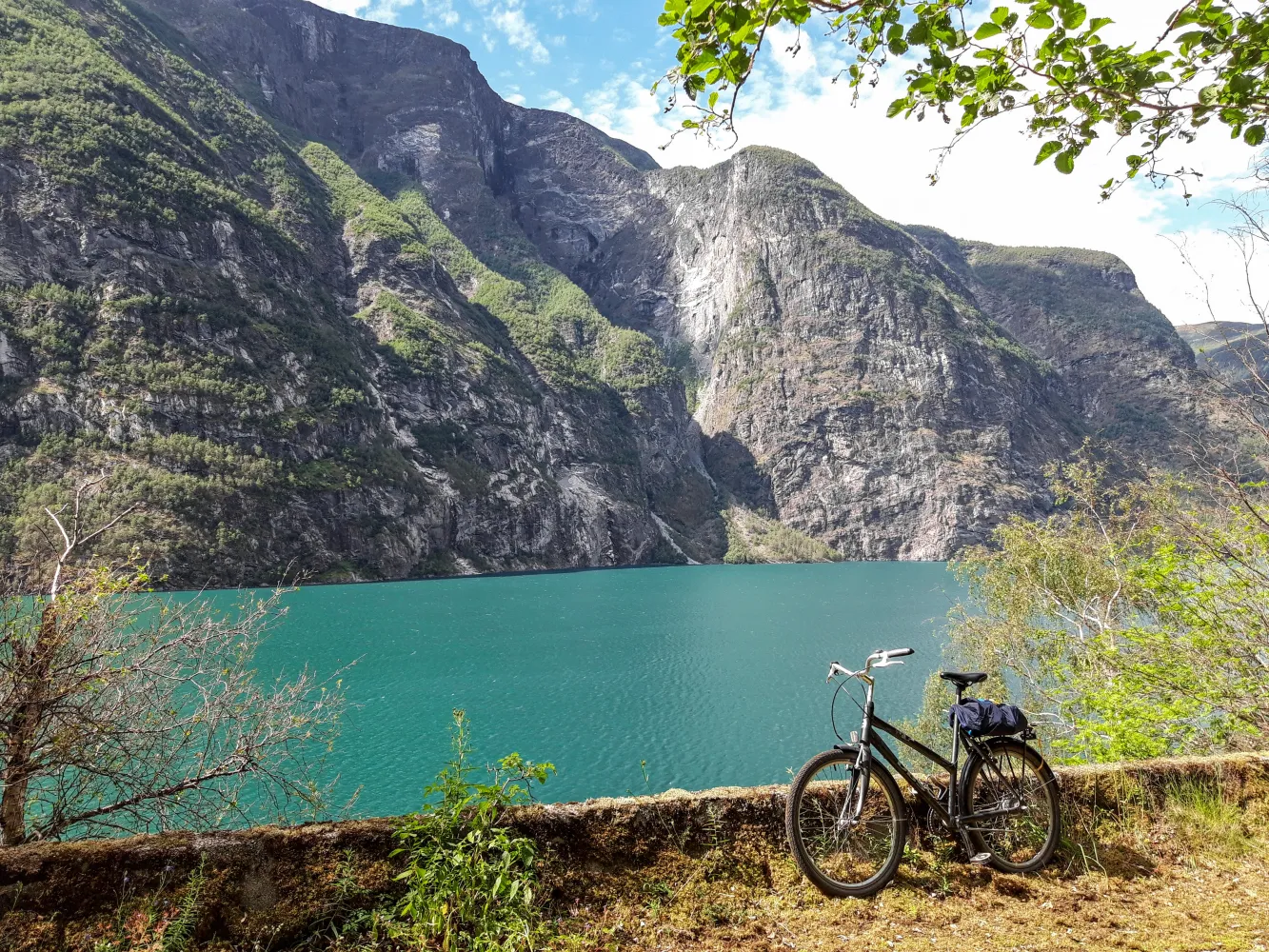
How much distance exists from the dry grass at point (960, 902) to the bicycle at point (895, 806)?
0.17 meters

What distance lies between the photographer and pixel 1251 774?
5.77 metres

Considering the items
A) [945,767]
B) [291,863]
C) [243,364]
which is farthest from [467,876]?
[243,364]

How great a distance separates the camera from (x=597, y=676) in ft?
146

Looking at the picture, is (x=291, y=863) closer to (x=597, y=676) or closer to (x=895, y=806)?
(x=895, y=806)

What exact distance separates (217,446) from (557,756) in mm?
97731

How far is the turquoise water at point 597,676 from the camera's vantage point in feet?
92.4

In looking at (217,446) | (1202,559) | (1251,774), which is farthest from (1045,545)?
(217,446)

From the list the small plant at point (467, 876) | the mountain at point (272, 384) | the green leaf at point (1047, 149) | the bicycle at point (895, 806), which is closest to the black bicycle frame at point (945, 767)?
the bicycle at point (895, 806)

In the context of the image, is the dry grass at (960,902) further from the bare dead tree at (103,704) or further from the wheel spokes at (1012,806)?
the bare dead tree at (103,704)

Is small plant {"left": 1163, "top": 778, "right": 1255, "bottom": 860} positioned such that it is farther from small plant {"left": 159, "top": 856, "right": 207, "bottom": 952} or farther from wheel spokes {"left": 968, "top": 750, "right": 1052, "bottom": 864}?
small plant {"left": 159, "top": 856, "right": 207, "bottom": 952}

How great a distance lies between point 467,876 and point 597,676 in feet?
138

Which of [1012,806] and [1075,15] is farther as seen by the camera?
[1012,806]

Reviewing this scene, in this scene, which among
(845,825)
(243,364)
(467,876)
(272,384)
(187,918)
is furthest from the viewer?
(272,384)

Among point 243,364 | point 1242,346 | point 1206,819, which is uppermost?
point 243,364
